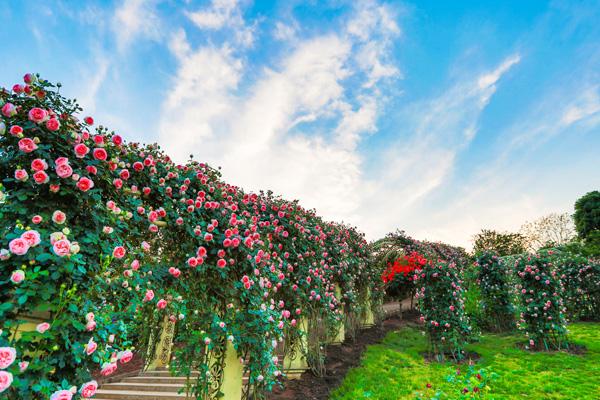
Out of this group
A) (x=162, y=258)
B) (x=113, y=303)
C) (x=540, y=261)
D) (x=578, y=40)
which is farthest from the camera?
(x=540, y=261)

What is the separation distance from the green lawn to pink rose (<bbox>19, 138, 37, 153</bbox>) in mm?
3640

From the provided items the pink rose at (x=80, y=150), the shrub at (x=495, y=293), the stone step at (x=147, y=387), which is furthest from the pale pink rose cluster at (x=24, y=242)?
the shrub at (x=495, y=293)

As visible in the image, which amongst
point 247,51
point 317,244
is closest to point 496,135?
point 317,244

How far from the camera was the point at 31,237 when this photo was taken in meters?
1.44

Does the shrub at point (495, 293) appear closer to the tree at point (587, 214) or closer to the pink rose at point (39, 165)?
the pink rose at point (39, 165)

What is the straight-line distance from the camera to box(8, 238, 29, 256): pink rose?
1.36 meters

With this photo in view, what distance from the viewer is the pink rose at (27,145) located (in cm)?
165

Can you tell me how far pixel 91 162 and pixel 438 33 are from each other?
7253mm

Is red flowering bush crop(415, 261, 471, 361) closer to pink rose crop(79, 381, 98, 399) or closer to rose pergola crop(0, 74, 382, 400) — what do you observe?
rose pergola crop(0, 74, 382, 400)

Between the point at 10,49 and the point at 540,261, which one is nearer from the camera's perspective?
the point at 10,49

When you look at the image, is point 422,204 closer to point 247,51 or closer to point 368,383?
point 368,383

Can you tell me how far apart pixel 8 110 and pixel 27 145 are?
1.09ft

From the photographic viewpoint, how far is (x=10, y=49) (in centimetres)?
260

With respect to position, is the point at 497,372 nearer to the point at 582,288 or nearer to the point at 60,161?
the point at 60,161
